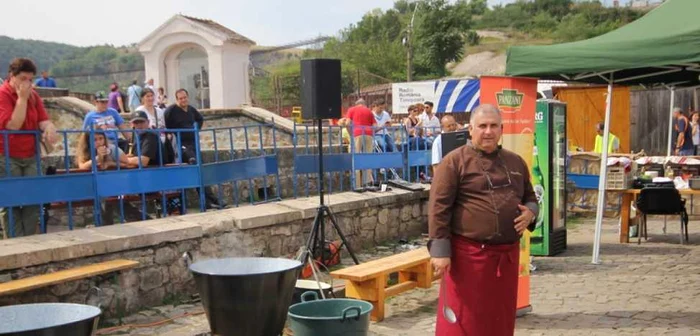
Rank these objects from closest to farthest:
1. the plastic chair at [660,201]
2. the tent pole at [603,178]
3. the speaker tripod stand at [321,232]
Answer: the speaker tripod stand at [321,232] → the tent pole at [603,178] → the plastic chair at [660,201]

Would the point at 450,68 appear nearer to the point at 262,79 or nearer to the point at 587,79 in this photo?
the point at 262,79

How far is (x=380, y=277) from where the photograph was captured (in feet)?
21.5

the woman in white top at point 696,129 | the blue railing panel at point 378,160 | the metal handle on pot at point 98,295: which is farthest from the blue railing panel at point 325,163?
the woman in white top at point 696,129

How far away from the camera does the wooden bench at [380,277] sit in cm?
650

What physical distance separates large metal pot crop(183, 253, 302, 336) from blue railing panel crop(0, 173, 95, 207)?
6.04 feet

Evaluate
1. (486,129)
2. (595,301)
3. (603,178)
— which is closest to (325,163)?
(603,178)

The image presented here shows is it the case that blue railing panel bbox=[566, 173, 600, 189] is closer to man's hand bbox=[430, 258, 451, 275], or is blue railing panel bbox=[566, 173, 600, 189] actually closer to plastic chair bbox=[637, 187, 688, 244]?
plastic chair bbox=[637, 187, 688, 244]

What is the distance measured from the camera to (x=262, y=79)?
4059cm

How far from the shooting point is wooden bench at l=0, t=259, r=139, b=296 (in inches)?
199

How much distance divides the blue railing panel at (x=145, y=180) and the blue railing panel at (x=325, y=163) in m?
1.73

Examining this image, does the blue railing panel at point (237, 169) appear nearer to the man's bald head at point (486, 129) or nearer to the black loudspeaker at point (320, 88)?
the black loudspeaker at point (320, 88)

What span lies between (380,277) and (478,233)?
2119 mm

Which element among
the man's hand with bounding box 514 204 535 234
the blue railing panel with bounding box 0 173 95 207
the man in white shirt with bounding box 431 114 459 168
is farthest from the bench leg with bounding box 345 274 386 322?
the man in white shirt with bounding box 431 114 459 168

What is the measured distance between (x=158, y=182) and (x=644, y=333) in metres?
4.66
